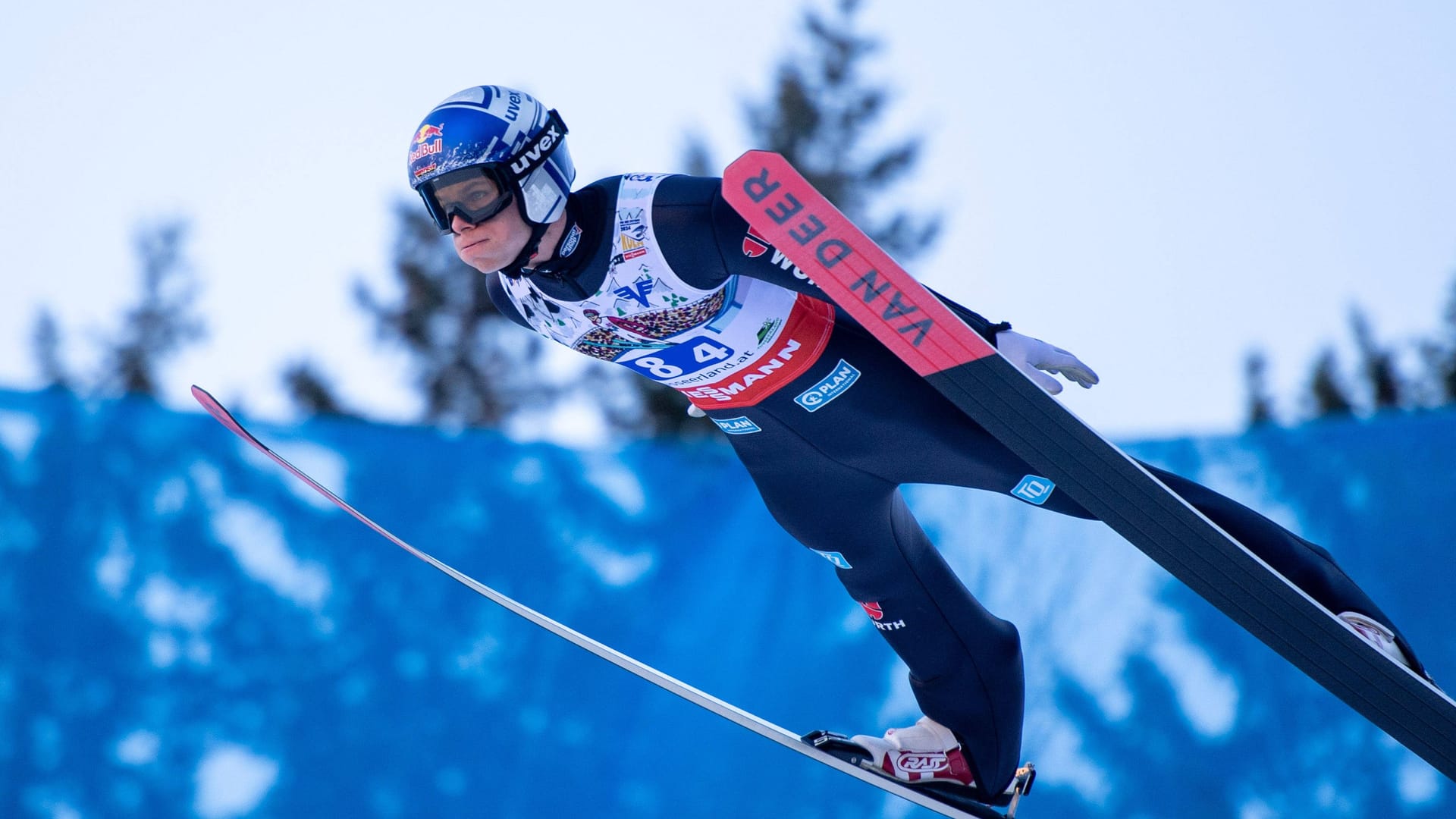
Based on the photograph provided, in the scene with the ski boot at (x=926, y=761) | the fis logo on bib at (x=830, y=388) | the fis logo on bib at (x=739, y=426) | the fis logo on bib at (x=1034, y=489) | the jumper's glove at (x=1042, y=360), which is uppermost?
the jumper's glove at (x=1042, y=360)

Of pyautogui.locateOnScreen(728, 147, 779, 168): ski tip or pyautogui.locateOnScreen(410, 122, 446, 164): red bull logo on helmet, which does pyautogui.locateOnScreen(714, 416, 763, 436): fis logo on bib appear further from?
pyautogui.locateOnScreen(410, 122, 446, 164): red bull logo on helmet

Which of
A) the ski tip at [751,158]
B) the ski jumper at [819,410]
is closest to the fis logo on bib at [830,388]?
the ski jumper at [819,410]

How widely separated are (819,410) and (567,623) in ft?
6.80

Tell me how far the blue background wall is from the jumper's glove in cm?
206

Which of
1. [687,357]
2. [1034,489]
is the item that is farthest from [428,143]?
[1034,489]

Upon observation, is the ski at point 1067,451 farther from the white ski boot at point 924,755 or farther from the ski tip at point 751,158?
the white ski boot at point 924,755

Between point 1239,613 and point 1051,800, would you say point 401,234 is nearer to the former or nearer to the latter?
point 1051,800

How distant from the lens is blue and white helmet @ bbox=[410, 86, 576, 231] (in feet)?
6.45

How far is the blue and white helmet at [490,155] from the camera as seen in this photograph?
1.97 m

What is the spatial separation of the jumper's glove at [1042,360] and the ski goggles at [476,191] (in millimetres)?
776

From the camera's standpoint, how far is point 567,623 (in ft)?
12.9

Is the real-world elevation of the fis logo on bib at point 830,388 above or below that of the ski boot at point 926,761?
above

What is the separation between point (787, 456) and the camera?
2158 mm

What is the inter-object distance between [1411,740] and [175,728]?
10.1 feet
